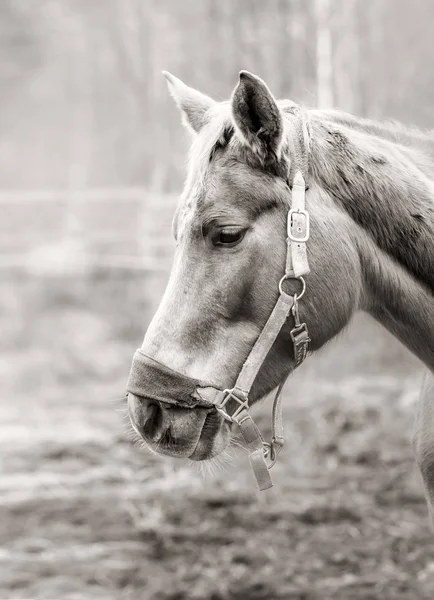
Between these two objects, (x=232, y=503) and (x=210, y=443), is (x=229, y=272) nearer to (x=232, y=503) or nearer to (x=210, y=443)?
(x=210, y=443)

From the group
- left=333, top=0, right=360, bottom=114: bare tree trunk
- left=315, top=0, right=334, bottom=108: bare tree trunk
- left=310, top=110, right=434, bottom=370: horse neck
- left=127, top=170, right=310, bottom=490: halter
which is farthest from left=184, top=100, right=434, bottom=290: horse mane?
left=333, top=0, right=360, bottom=114: bare tree trunk

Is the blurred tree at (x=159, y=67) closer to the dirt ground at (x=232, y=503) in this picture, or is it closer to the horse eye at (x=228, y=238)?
the horse eye at (x=228, y=238)

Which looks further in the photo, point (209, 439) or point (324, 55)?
point (324, 55)

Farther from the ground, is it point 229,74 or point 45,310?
point 229,74

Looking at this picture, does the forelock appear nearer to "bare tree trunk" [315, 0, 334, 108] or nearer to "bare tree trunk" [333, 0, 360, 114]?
"bare tree trunk" [315, 0, 334, 108]

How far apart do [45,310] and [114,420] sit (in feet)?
16.3

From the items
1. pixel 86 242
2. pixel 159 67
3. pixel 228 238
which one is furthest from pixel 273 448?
pixel 159 67

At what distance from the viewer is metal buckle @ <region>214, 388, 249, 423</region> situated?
2.39 m

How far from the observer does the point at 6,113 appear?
89.7ft

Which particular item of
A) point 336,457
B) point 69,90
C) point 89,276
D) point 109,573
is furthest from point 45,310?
point 69,90

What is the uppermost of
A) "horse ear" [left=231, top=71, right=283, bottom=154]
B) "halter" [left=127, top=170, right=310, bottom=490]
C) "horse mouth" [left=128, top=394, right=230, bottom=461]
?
"horse ear" [left=231, top=71, right=283, bottom=154]

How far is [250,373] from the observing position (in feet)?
7.96

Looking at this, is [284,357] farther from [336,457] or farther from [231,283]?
[336,457]

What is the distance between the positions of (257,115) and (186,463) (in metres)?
3.41
